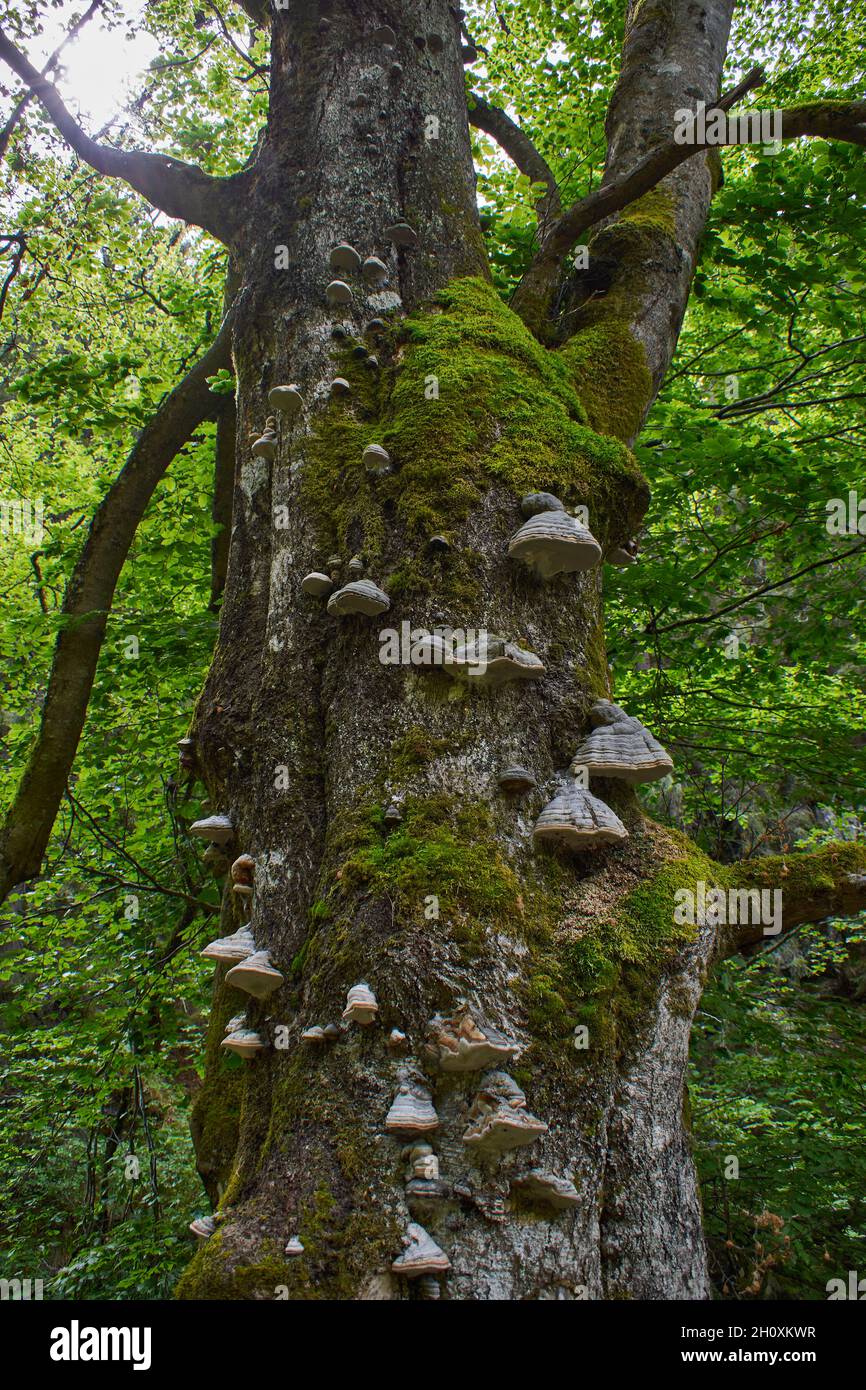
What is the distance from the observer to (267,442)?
3609 millimetres

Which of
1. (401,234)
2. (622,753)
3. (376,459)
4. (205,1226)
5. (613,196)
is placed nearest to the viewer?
(205,1226)

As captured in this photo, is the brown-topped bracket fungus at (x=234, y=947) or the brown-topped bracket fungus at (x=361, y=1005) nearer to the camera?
the brown-topped bracket fungus at (x=361, y=1005)

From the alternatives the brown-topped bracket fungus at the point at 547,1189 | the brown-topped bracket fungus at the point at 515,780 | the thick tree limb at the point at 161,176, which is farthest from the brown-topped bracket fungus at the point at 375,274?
the brown-topped bracket fungus at the point at 547,1189

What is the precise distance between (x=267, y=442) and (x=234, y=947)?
227 centimetres

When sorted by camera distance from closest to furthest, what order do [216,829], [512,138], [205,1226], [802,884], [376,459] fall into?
[205,1226], [802,884], [216,829], [376,459], [512,138]

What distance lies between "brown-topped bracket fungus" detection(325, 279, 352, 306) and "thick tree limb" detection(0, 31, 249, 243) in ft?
4.94

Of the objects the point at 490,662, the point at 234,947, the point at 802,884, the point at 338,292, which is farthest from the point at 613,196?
the point at 234,947

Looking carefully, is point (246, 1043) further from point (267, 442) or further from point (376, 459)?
point (267, 442)

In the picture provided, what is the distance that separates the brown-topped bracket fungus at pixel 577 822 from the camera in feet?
8.38

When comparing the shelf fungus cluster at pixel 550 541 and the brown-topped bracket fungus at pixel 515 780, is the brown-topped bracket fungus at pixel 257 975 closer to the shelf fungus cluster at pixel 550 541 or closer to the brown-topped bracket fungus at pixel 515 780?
the brown-topped bracket fungus at pixel 515 780

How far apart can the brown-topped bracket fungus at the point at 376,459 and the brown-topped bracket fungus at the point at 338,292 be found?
39.4 inches
